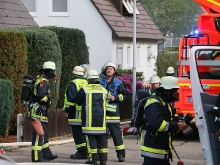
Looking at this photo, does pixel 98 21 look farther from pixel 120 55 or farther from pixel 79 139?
pixel 79 139

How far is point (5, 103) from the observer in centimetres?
1592

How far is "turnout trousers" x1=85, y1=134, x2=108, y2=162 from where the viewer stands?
12.4 meters

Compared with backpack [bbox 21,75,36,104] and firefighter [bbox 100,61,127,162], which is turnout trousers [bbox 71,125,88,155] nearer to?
firefighter [bbox 100,61,127,162]

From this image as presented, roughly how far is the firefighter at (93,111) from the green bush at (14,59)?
469 cm

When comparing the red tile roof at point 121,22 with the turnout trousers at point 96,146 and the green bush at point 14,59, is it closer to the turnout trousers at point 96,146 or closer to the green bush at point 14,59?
the green bush at point 14,59

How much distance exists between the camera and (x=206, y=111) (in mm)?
9086

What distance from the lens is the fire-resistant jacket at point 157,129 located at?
8.83 meters

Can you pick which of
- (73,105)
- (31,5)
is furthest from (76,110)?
(31,5)

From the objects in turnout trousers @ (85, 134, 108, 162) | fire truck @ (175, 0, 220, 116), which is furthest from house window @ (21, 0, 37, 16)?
turnout trousers @ (85, 134, 108, 162)

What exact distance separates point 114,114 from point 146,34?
24.7 meters

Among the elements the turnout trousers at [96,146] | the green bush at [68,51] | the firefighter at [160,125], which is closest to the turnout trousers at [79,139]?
the turnout trousers at [96,146]

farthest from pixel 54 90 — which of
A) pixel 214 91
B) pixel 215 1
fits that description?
pixel 214 91

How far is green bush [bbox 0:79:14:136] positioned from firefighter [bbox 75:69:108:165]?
371cm

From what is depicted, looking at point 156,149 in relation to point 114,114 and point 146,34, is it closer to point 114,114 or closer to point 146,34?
point 114,114
